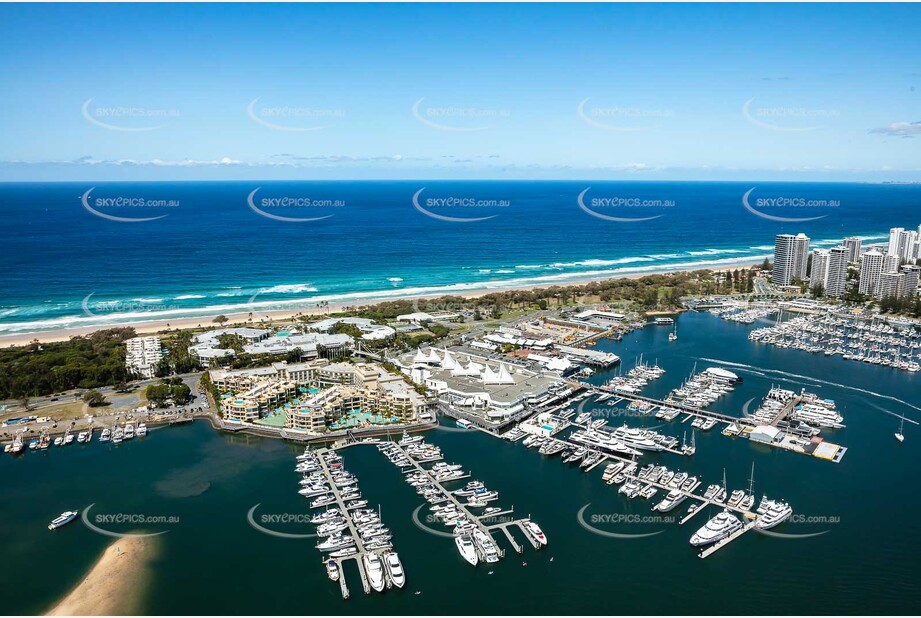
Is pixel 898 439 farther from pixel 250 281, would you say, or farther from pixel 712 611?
pixel 250 281

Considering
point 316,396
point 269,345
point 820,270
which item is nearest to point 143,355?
point 269,345

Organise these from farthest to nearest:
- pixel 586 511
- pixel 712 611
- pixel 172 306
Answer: pixel 172 306
pixel 586 511
pixel 712 611

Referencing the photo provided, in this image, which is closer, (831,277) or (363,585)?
(363,585)

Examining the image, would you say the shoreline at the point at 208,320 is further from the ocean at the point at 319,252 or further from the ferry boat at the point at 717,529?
the ferry boat at the point at 717,529

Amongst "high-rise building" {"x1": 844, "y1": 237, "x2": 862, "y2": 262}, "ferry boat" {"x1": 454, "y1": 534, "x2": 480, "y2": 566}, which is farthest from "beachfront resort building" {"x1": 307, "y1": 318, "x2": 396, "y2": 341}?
"high-rise building" {"x1": 844, "y1": 237, "x2": 862, "y2": 262}

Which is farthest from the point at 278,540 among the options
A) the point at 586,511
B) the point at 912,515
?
the point at 912,515

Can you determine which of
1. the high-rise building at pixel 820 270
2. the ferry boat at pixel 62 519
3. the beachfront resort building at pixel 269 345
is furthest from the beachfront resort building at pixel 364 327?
the high-rise building at pixel 820 270
